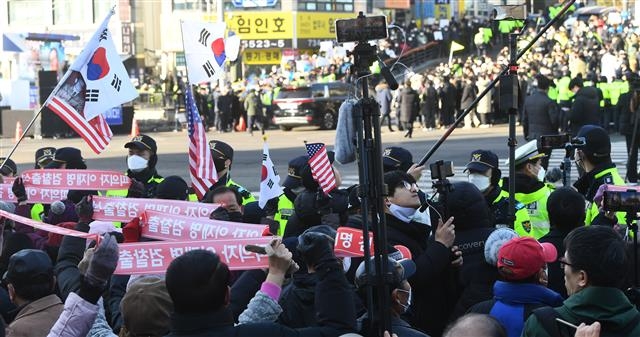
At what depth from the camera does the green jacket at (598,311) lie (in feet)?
14.7

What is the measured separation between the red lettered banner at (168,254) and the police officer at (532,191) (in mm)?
2835

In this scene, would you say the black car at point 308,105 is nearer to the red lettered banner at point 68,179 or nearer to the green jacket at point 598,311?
the red lettered banner at point 68,179

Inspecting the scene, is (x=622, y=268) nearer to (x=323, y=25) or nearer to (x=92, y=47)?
(x=92, y=47)

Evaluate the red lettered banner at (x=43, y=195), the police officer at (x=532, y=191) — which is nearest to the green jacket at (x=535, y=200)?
the police officer at (x=532, y=191)

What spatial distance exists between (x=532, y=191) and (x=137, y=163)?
3569 millimetres

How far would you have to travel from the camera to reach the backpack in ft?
14.5

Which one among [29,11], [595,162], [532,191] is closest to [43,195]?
[532,191]

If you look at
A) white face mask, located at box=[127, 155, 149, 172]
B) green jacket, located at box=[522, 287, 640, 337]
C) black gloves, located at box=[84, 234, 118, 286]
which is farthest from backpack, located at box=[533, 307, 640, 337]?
white face mask, located at box=[127, 155, 149, 172]

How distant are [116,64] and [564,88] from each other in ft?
62.6

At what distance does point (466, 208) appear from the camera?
6.79 m

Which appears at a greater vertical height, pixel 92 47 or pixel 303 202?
pixel 92 47

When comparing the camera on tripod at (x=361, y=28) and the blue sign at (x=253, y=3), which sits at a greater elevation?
the blue sign at (x=253, y=3)

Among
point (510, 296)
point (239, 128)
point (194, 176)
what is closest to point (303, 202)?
point (194, 176)

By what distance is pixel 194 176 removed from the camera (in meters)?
9.77
